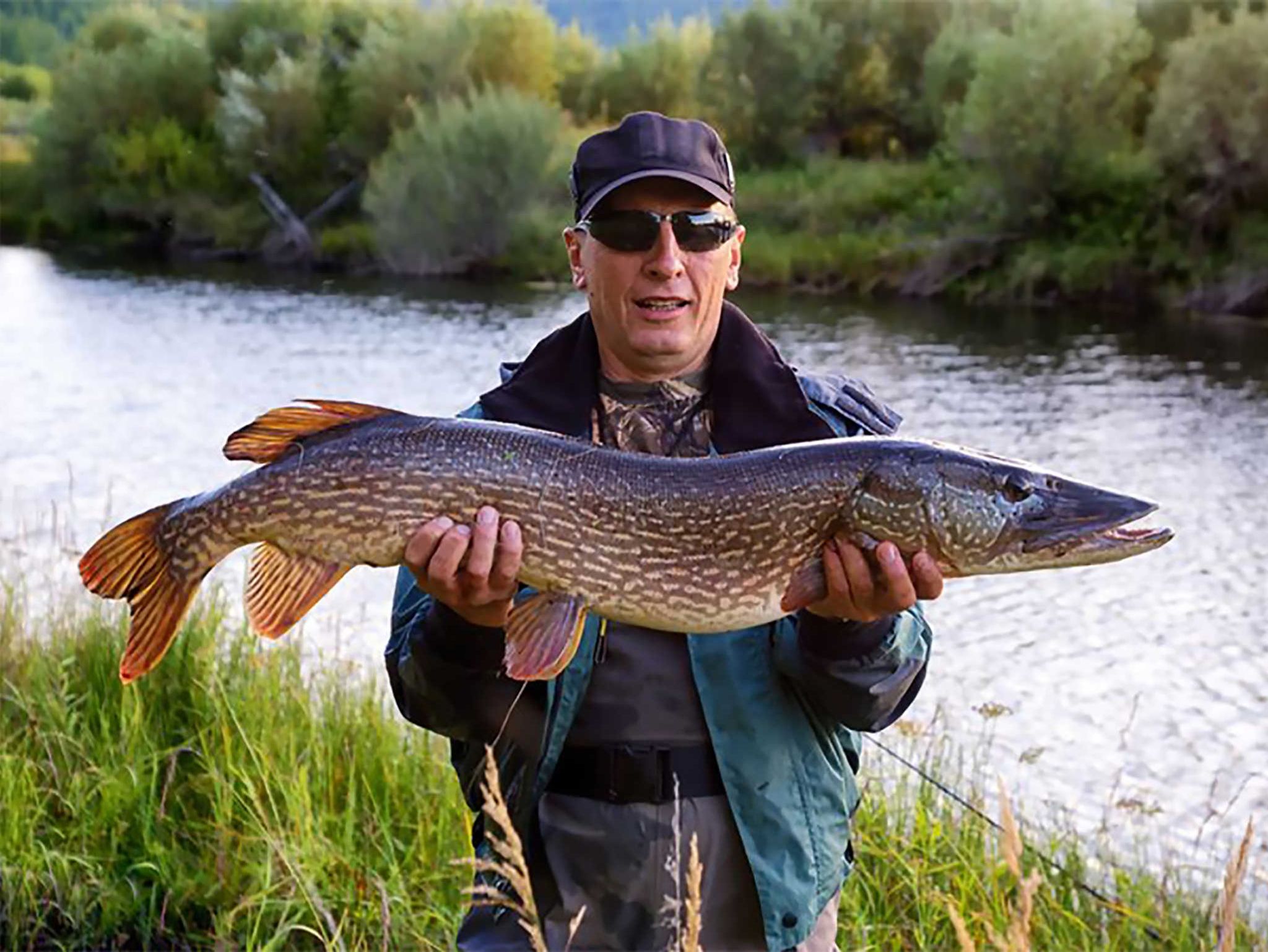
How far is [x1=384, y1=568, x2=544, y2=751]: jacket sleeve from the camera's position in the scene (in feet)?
6.29

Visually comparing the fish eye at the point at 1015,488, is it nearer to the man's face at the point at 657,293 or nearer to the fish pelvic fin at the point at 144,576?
the man's face at the point at 657,293

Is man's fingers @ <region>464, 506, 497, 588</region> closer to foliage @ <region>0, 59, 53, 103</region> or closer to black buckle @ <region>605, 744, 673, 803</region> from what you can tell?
black buckle @ <region>605, 744, 673, 803</region>

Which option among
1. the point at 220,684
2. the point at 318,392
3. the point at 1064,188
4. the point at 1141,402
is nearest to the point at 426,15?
the point at 1064,188

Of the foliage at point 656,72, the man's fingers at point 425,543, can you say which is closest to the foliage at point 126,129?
the foliage at point 656,72

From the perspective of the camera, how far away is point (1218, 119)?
2084 centimetres

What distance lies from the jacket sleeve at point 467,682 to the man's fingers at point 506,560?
0.07m

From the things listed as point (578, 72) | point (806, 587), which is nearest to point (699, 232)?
point (806, 587)

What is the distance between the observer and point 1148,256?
21938 mm

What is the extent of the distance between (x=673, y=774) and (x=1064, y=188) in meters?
23.1

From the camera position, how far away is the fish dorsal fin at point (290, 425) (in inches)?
77.6

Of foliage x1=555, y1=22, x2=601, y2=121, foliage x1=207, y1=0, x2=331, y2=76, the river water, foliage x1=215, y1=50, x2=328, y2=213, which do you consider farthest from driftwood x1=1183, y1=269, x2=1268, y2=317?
foliage x1=207, y1=0, x2=331, y2=76

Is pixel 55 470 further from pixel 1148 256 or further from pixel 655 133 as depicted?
pixel 1148 256

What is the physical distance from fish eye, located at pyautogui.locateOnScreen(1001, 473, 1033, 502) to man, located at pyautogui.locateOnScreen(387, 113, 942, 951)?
0.17m

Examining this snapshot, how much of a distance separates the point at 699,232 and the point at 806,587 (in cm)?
57
